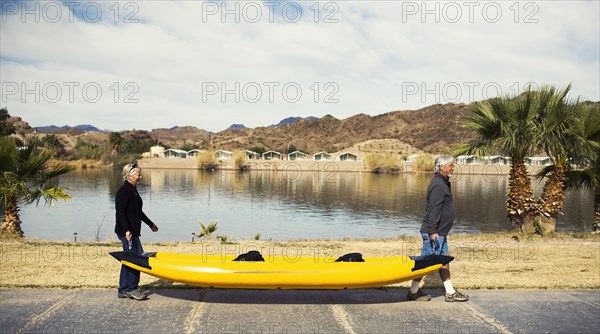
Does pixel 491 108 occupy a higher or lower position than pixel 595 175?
higher

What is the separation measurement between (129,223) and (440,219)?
4.17 meters

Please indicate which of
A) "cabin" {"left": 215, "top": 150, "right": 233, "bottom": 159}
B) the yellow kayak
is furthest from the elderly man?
"cabin" {"left": 215, "top": 150, "right": 233, "bottom": 159}

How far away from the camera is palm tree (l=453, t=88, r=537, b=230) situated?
51.0ft

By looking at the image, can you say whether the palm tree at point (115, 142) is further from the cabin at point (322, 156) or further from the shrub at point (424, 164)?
the shrub at point (424, 164)

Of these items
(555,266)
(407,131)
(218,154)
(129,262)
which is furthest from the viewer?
(407,131)

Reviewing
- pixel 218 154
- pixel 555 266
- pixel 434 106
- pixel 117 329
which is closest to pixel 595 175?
pixel 555 266

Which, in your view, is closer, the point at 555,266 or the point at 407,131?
the point at 555,266

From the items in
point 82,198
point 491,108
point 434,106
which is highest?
point 434,106

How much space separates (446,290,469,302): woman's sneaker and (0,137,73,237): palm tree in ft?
36.2

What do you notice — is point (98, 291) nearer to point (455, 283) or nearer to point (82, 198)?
point (455, 283)

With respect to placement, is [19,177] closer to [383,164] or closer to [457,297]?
[457,297]

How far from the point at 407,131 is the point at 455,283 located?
162 meters

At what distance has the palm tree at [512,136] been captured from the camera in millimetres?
15555

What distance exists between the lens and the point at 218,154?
376 ft
